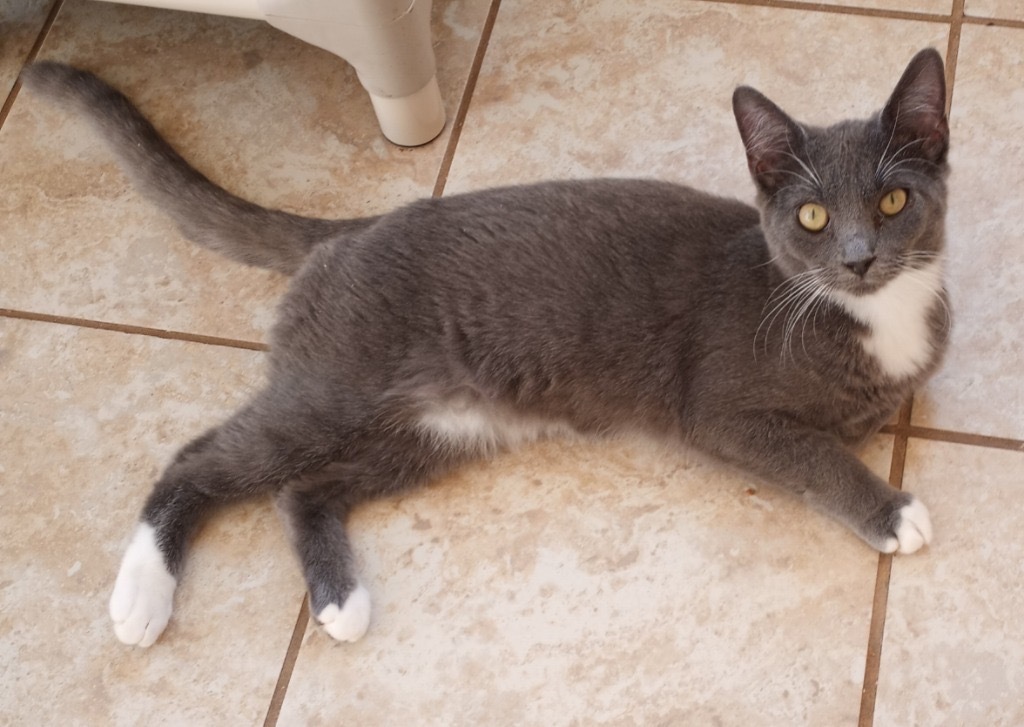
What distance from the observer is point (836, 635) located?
1449mm

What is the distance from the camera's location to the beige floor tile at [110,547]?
1514 millimetres

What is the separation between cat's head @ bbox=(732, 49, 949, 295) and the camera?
1342 millimetres

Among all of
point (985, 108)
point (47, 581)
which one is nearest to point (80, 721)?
point (47, 581)

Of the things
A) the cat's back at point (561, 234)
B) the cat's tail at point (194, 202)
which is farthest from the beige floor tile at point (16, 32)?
the cat's back at point (561, 234)

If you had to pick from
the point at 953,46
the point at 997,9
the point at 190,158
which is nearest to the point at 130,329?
the point at 190,158

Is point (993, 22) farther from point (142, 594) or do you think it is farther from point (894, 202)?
point (142, 594)

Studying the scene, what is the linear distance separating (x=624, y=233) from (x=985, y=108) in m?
0.72

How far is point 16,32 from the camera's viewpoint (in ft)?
6.96

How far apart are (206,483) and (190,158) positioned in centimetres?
65

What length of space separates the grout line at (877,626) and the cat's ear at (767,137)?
446mm

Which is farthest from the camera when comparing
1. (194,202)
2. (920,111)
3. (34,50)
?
(34,50)

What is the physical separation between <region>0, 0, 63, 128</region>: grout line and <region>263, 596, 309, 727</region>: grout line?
3.63ft

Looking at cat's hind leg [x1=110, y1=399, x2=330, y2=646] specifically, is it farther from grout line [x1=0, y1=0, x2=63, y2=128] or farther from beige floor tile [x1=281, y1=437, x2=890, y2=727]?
grout line [x1=0, y1=0, x2=63, y2=128]

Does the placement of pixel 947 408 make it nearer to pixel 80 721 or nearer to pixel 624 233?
pixel 624 233
